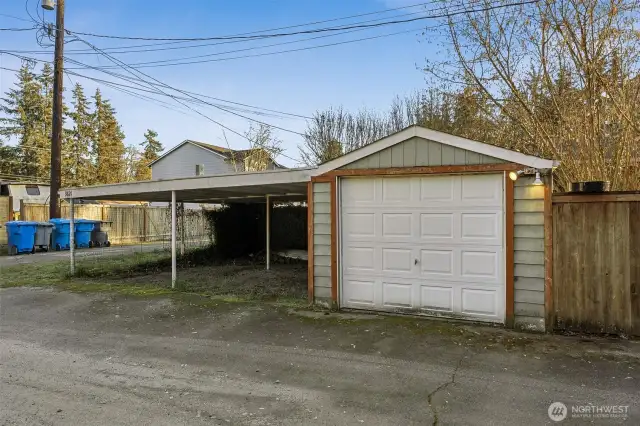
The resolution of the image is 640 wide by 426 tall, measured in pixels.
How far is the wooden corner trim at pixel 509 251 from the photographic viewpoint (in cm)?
517

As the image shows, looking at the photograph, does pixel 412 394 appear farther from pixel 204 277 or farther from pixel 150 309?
pixel 204 277

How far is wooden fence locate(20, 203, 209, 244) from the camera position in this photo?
17703 mm

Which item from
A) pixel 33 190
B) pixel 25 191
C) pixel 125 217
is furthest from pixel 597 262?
pixel 33 190

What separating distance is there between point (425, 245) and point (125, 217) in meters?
17.1

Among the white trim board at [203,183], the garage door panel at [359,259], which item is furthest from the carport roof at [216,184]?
the garage door panel at [359,259]

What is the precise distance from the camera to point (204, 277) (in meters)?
9.03

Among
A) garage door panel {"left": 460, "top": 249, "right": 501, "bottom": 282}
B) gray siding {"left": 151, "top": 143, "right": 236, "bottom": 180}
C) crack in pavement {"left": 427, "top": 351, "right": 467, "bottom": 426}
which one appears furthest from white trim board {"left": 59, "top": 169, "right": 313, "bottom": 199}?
gray siding {"left": 151, "top": 143, "right": 236, "bottom": 180}

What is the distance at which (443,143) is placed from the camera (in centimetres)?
552

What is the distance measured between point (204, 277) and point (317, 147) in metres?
8.71

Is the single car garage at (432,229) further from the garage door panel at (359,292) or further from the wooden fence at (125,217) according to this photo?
the wooden fence at (125,217)

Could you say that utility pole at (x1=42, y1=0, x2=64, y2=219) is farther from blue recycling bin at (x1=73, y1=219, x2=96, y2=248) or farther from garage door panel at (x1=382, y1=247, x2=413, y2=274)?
garage door panel at (x1=382, y1=247, x2=413, y2=274)

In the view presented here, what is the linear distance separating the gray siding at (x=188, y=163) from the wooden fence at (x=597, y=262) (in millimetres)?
23040

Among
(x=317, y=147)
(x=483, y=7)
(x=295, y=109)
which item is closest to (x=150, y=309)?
(x=483, y=7)

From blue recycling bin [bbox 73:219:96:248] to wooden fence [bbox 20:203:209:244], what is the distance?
2.28m
